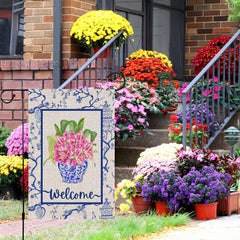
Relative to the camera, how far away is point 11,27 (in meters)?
8.55

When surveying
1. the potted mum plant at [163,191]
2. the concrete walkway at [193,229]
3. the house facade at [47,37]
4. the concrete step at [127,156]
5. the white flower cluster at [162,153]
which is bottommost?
the concrete walkway at [193,229]

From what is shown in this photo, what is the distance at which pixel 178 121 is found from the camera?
710 cm

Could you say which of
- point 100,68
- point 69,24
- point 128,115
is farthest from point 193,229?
point 69,24

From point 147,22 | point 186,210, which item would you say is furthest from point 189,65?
point 186,210

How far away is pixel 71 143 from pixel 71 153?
0.20 feet

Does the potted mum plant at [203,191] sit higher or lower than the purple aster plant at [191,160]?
lower

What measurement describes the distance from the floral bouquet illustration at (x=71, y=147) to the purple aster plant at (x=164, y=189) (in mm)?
2108

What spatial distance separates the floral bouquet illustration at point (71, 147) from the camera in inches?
141

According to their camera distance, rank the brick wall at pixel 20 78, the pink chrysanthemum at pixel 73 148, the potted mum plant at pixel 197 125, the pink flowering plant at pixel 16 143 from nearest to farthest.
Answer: the pink chrysanthemum at pixel 73 148
the potted mum plant at pixel 197 125
the pink flowering plant at pixel 16 143
the brick wall at pixel 20 78

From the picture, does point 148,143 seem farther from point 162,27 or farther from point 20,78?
point 162,27

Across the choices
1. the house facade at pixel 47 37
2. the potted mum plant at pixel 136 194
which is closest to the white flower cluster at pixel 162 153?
the potted mum plant at pixel 136 194

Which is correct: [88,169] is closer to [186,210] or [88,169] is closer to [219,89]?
[186,210]

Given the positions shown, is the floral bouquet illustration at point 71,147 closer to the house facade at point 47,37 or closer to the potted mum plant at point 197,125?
the potted mum plant at point 197,125

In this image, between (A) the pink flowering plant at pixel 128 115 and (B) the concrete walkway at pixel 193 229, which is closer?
(B) the concrete walkway at pixel 193 229
